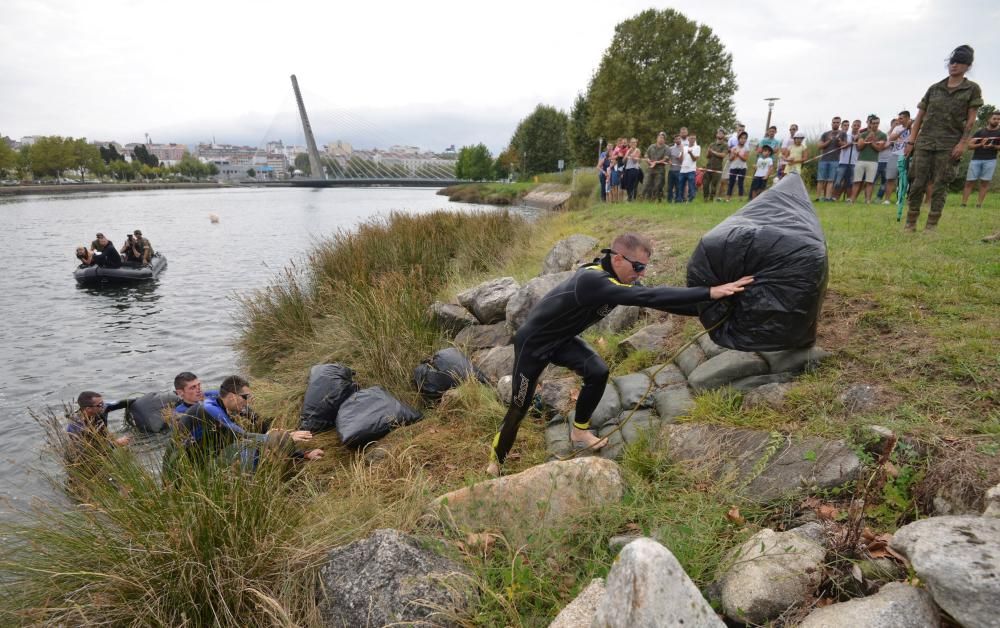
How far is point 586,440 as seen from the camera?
3986 millimetres

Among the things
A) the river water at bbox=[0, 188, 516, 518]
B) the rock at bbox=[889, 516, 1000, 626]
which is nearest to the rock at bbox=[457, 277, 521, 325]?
the river water at bbox=[0, 188, 516, 518]

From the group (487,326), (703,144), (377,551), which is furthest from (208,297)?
(703,144)

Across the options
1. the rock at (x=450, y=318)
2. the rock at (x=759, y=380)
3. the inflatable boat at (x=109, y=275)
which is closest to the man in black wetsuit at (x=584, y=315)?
the rock at (x=759, y=380)

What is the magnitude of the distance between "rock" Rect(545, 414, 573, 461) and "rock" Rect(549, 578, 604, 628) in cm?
174

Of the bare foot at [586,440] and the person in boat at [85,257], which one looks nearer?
the bare foot at [586,440]

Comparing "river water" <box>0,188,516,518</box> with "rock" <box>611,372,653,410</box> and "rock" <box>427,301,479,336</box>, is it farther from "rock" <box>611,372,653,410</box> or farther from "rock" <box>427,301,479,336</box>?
"rock" <box>611,372,653,410</box>

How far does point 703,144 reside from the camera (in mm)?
35062

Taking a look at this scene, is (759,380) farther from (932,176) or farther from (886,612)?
(932,176)

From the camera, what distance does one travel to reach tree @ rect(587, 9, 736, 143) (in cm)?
3331

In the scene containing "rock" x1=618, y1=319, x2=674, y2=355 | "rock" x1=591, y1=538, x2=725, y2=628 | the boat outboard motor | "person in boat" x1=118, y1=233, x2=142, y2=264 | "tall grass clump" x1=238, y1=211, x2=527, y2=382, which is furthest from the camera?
"person in boat" x1=118, y1=233, x2=142, y2=264

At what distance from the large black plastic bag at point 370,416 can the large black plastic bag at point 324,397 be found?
20 centimetres

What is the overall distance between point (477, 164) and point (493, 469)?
82.2 m

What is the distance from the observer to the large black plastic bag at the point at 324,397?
5395 millimetres

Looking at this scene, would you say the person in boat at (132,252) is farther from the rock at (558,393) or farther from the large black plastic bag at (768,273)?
the large black plastic bag at (768,273)
